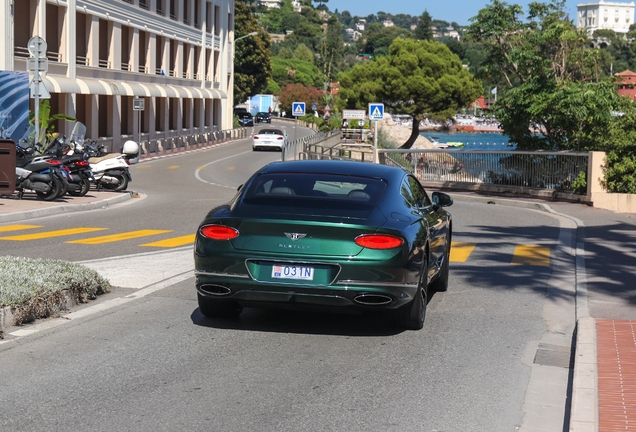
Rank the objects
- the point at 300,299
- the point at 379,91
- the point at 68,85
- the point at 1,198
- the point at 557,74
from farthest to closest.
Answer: the point at 379,91, the point at 68,85, the point at 557,74, the point at 1,198, the point at 300,299

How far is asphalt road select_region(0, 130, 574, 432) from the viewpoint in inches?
230

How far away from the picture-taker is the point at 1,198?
22.1 meters

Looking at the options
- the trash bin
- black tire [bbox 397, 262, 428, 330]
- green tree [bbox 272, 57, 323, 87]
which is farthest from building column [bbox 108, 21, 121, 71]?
green tree [bbox 272, 57, 323, 87]

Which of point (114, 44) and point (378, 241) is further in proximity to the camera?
point (114, 44)

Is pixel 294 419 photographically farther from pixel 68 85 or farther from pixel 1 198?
pixel 68 85

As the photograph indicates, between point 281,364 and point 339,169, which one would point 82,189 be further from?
point 281,364

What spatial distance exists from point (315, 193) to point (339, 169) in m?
0.60

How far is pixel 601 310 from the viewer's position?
10.0m

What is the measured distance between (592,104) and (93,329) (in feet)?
74.3

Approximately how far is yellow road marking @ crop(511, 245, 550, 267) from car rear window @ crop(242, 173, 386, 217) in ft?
18.7

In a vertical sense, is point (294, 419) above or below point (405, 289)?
below

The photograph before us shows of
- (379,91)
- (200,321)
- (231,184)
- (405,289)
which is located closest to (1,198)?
(231,184)

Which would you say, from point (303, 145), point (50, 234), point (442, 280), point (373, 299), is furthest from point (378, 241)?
point (303, 145)

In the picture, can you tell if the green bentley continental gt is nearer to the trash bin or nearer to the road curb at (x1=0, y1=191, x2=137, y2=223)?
the road curb at (x1=0, y1=191, x2=137, y2=223)
